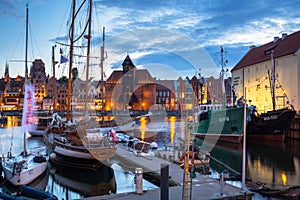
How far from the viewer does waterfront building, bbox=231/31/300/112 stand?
40.7m

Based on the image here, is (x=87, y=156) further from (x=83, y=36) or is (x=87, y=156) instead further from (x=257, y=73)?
(x=257, y=73)

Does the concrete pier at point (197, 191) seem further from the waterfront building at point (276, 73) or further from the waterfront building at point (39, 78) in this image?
the waterfront building at point (39, 78)

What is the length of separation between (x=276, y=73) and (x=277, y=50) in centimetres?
415

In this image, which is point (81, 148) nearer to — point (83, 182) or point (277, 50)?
point (83, 182)

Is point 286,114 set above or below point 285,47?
below

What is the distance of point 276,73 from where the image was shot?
146ft

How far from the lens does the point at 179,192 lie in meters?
10.7

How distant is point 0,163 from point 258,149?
22.2m

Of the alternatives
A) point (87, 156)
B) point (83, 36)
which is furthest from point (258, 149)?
point (83, 36)

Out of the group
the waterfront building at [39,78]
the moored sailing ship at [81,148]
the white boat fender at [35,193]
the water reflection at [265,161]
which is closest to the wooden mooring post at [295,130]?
the water reflection at [265,161]

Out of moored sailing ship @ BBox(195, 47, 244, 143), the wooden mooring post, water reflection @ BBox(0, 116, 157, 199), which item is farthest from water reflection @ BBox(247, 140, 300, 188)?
water reflection @ BBox(0, 116, 157, 199)

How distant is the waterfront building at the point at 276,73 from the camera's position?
40719mm

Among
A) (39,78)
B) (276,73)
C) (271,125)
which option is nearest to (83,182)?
(271,125)

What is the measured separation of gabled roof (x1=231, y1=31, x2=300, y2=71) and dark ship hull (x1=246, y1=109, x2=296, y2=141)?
12.5 meters
